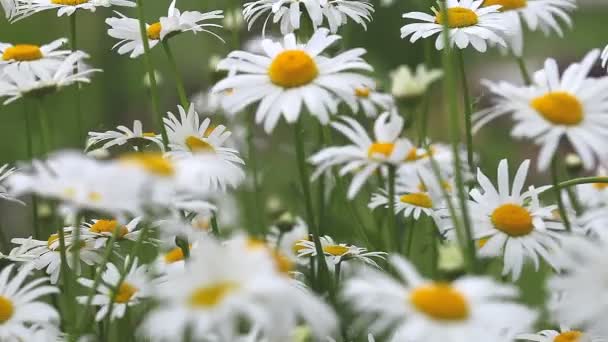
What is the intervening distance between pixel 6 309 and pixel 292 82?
24cm

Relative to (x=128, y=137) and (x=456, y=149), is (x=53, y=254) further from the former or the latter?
(x=456, y=149)

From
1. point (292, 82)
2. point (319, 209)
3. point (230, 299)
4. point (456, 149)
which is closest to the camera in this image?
point (230, 299)

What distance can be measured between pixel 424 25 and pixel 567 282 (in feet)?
1.40

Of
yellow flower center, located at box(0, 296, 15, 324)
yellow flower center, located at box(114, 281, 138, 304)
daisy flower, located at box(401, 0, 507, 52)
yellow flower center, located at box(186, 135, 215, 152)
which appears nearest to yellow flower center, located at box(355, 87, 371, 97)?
Result: daisy flower, located at box(401, 0, 507, 52)

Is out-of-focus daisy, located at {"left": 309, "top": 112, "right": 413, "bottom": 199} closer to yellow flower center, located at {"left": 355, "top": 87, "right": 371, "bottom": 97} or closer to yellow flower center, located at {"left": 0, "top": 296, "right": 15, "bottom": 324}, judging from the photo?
yellow flower center, located at {"left": 0, "top": 296, "right": 15, "bottom": 324}

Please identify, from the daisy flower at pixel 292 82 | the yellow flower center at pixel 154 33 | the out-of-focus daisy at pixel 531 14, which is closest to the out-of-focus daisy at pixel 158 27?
the yellow flower center at pixel 154 33

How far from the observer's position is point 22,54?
787 mm

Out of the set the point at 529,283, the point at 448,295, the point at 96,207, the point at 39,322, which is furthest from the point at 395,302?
the point at 529,283

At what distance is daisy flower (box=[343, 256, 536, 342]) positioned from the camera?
0.45 m

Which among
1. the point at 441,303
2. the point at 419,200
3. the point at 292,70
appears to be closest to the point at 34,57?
the point at 292,70

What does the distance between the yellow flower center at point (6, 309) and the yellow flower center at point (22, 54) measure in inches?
9.1

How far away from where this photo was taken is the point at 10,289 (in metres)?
0.65

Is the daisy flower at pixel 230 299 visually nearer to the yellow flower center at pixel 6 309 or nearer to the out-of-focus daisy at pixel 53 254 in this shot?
the yellow flower center at pixel 6 309

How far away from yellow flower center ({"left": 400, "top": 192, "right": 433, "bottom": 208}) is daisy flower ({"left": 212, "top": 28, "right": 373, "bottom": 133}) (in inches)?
6.6
